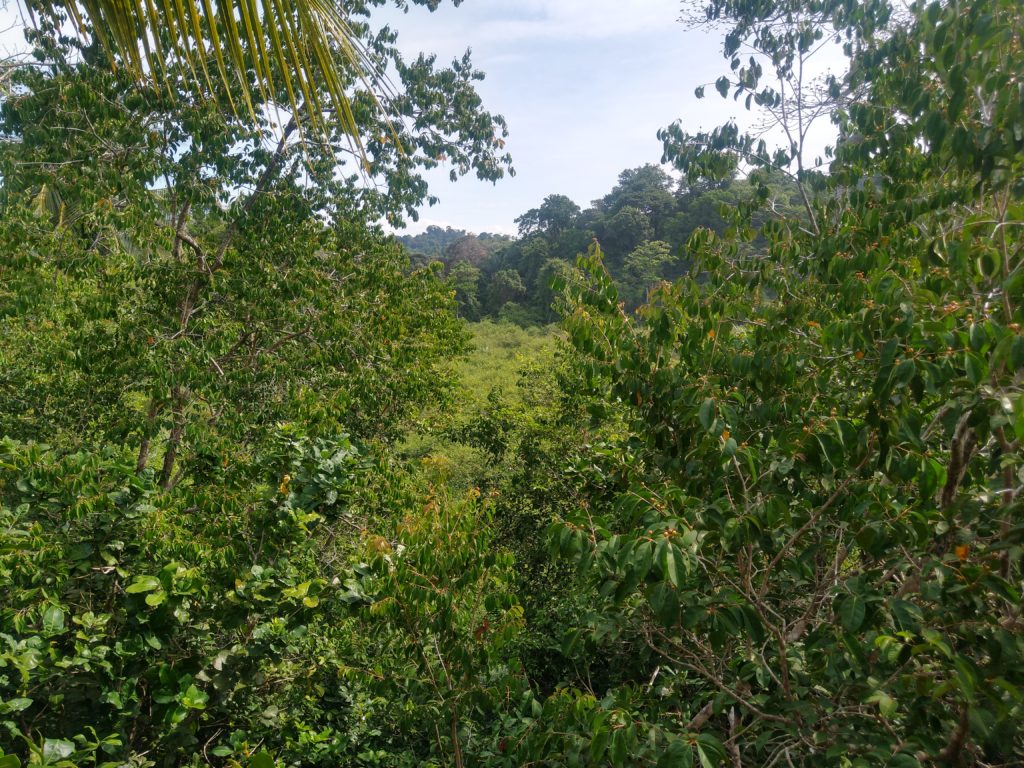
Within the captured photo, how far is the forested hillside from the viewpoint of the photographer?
1729 millimetres

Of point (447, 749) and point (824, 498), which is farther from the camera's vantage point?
point (447, 749)

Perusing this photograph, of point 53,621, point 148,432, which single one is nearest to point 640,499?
point 53,621

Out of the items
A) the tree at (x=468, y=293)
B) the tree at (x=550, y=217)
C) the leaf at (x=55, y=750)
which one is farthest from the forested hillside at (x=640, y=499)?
the tree at (x=550, y=217)

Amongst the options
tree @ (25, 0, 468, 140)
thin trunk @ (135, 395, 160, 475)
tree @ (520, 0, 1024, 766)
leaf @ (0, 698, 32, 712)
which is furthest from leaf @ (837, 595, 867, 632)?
thin trunk @ (135, 395, 160, 475)

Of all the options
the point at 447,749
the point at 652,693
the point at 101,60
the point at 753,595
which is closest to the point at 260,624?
the point at 447,749

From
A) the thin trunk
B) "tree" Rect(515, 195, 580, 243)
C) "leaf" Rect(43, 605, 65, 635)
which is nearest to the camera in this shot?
"leaf" Rect(43, 605, 65, 635)

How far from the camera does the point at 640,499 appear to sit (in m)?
2.12

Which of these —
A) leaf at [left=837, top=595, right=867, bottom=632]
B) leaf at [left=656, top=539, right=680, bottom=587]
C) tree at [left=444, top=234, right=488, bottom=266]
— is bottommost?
leaf at [left=837, top=595, right=867, bottom=632]

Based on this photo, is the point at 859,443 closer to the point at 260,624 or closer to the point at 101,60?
the point at 260,624

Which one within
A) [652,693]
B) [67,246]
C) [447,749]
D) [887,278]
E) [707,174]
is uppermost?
[67,246]

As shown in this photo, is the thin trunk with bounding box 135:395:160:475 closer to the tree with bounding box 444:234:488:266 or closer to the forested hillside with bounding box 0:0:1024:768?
the forested hillside with bounding box 0:0:1024:768

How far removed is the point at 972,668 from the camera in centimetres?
146

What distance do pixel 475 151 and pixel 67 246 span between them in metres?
3.83

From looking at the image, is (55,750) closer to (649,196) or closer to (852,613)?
(852,613)
